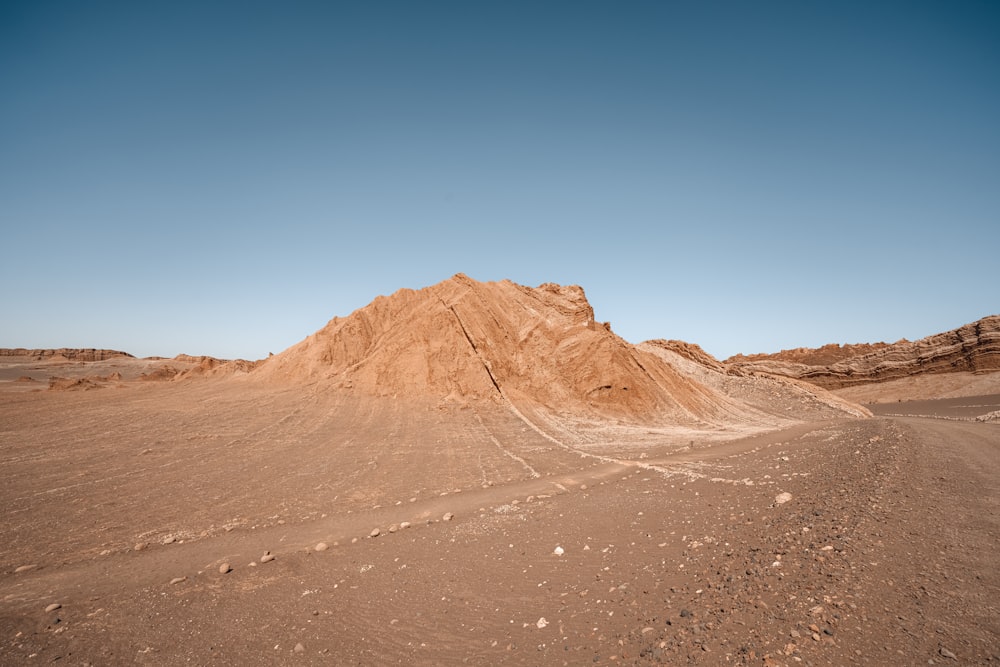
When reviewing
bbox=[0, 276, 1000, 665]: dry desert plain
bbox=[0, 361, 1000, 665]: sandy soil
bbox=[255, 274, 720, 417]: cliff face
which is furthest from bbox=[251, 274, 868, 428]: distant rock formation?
bbox=[0, 361, 1000, 665]: sandy soil

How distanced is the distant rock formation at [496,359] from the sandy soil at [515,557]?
1128cm

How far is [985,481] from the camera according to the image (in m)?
7.29

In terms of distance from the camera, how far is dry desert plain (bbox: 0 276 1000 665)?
4469mm

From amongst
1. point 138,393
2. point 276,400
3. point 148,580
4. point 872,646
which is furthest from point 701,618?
point 138,393

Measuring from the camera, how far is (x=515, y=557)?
7.37 m

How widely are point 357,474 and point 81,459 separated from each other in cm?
859

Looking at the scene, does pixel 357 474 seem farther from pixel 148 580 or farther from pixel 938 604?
pixel 938 604

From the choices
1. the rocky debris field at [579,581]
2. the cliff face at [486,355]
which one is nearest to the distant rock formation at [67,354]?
the cliff face at [486,355]

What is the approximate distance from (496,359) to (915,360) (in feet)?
139

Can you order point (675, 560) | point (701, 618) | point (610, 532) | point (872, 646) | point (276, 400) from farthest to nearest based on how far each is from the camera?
1. point (276, 400)
2. point (610, 532)
3. point (675, 560)
4. point (701, 618)
5. point (872, 646)

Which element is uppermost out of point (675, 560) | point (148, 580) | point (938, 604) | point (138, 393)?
point (138, 393)

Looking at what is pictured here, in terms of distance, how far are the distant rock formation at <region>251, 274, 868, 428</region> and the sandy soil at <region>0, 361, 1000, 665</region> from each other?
11.3m

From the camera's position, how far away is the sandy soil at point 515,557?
4363 millimetres

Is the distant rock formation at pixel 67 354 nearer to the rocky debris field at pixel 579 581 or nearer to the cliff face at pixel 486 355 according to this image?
the cliff face at pixel 486 355
